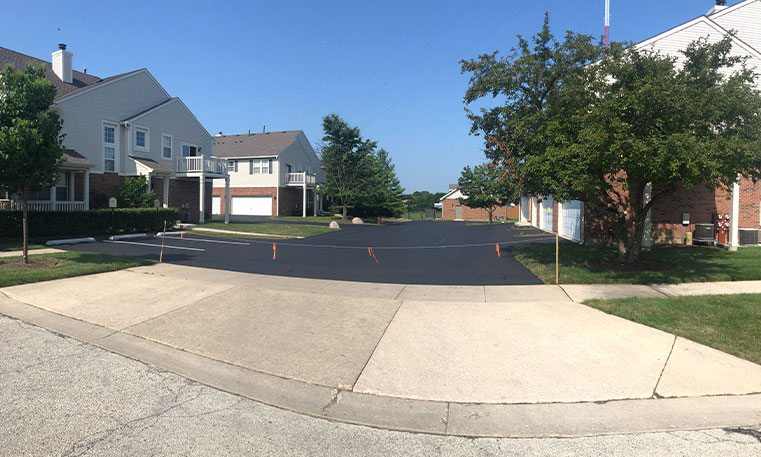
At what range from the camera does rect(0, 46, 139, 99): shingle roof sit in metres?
22.2

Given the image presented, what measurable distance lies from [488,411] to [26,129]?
12.2m

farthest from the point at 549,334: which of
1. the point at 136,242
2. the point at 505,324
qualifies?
the point at 136,242

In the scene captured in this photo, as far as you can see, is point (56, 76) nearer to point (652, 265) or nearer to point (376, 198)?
point (376, 198)

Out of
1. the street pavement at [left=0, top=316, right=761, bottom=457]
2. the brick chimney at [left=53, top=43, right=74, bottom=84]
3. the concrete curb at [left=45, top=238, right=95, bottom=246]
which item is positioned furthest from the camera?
the brick chimney at [left=53, top=43, right=74, bottom=84]

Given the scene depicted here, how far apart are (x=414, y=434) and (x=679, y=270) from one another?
400 inches

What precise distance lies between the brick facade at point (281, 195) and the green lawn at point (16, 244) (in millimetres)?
24018

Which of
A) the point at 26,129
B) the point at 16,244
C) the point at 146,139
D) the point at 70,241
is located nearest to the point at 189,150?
the point at 146,139

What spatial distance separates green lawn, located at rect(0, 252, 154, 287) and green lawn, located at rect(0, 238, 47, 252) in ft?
8.88

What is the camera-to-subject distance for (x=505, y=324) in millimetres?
6785

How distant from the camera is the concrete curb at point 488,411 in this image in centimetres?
394

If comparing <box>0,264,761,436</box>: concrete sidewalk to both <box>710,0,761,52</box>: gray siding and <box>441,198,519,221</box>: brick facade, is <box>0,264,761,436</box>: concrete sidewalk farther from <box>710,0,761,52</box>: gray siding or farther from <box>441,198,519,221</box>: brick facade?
<box>441,198,519,221</box>: brick facade

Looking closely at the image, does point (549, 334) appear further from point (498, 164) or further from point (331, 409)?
point (498, 164)

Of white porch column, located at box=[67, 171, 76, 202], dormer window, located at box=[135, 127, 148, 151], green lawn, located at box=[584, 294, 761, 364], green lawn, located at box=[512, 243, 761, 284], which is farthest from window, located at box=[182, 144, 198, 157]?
green lawn, located at box=[584, 294, 761, 364]

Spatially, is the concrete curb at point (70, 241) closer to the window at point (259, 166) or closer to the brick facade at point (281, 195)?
the brick facade at point (281, 195)
